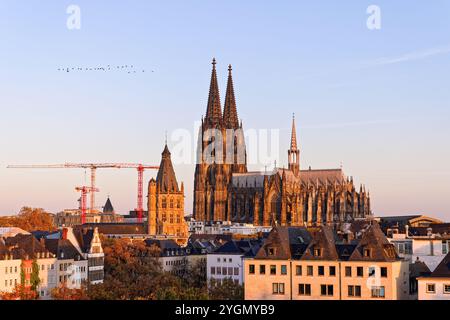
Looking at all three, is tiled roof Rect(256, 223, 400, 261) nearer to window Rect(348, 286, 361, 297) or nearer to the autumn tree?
window Rect(348, 286, 361, 297)

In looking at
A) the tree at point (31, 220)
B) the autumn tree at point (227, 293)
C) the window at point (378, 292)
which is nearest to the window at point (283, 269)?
the autumn tree at point (227, 293)

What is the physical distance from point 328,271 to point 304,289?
2104 mm

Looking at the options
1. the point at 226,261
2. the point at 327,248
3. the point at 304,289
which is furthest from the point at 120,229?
the point at 304,289

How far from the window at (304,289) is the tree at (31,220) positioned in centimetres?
11398

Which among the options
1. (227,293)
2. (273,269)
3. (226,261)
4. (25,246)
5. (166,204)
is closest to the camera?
(273,269)

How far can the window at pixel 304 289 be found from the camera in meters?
66.4

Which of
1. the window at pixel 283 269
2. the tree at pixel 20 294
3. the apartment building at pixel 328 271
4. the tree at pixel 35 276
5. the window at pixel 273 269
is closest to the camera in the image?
the apartment building at pixel 328 271

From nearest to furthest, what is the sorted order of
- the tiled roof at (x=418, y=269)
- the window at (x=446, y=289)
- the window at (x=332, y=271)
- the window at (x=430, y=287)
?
the window at (x=446, y=289) < the window at (x=430, y=287) < the window at (x=332, y=271) < the tiled roof at (x=418, y=269)

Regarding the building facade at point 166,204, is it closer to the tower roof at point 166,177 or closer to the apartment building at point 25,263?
the tower roof at point 166,177

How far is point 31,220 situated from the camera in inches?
7165

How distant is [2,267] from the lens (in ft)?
298

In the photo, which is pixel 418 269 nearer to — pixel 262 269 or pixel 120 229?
pixel 262 269

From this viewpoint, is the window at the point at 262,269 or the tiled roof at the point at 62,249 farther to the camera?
the tiled roof at the point at 62,249
